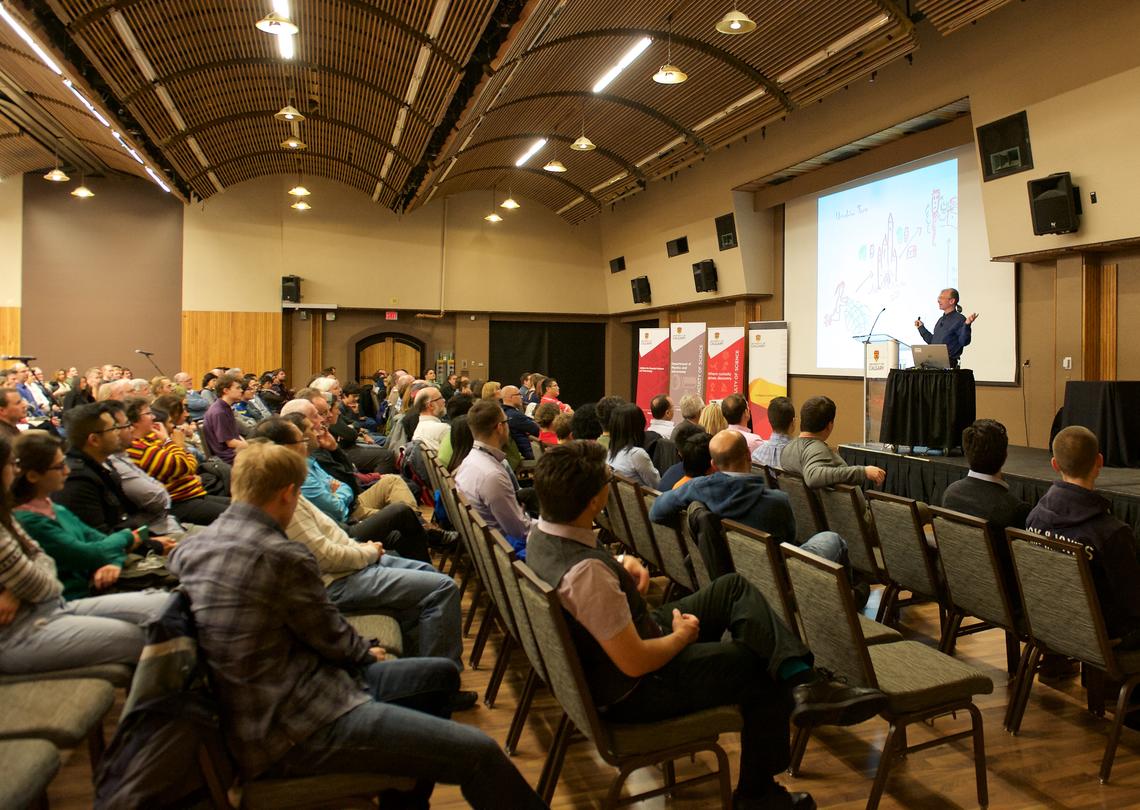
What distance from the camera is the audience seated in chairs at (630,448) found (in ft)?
16.6

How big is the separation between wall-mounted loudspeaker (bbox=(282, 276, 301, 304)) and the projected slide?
10.2 m

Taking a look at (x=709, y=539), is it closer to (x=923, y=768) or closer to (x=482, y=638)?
(x=923, y=768)

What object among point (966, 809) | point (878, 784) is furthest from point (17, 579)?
point (966, 809)

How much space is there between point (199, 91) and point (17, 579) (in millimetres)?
10096

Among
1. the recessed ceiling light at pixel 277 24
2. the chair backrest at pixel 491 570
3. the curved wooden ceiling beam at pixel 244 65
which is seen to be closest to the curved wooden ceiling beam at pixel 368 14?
the curved wooden ceiling beam at pixel 244 65

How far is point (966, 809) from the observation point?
2.64 metres

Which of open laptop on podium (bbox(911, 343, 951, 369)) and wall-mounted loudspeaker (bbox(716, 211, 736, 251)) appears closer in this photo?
open laptop on podium (bbox(911, 343, 951, 369))

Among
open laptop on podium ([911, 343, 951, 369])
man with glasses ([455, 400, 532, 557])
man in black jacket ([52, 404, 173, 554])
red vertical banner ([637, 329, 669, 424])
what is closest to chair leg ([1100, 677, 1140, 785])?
man with glasses ([455, 400, 532, 557])

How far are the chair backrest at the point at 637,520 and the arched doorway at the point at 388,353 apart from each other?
13.4 metres

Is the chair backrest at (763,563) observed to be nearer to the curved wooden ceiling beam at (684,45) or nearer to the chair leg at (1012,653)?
the chair leg at (1012,653)

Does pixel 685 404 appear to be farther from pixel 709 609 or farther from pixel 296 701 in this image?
pixel 296 701

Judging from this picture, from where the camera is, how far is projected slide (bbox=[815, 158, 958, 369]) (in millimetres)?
9234

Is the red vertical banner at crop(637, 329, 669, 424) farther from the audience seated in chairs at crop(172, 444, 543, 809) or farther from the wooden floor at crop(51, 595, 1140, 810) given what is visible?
the audience seated in chairs at crop(172, 444, 543, 809)

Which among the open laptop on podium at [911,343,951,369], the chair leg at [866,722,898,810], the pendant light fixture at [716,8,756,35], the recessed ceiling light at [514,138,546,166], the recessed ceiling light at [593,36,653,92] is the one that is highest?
the recessed ceiling light at [514,138,546,166]
